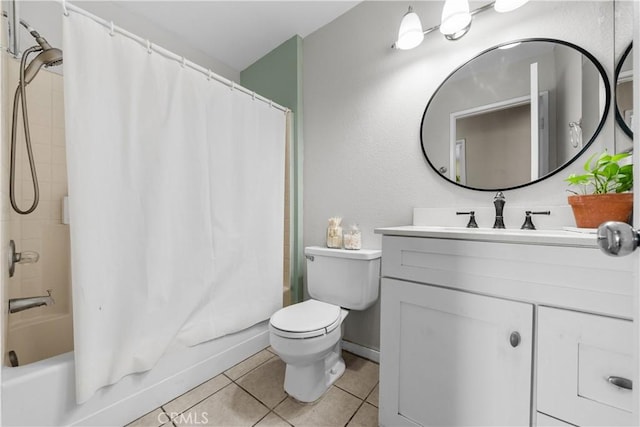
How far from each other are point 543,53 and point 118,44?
1834 millimetres

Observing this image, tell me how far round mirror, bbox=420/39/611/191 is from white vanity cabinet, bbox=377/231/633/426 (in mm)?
564

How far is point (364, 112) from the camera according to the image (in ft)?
5.21

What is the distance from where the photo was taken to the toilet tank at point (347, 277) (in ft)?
4.54

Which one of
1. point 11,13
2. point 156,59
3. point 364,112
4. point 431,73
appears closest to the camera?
point 11,13

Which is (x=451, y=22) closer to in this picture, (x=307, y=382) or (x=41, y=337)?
(x=307, y=382)

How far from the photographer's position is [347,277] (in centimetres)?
142

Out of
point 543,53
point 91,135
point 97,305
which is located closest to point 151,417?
point 97,305

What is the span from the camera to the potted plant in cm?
79

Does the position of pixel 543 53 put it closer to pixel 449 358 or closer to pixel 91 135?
pixel 449 358

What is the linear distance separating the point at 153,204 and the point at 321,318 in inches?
38.4

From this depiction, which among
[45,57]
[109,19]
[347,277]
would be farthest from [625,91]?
[109,19]

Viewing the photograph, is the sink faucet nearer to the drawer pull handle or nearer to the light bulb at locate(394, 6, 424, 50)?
the drawer pull handle

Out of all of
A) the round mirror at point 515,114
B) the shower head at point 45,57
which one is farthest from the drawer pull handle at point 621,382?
the shower head at point 45,57

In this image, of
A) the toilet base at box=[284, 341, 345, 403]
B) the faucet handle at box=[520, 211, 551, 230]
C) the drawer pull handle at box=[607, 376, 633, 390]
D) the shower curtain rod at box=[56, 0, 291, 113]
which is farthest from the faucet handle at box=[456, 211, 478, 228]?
the shower curtain rod at box=[56, 0, 291, 113]
